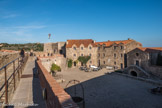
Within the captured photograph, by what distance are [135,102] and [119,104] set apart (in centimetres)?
241

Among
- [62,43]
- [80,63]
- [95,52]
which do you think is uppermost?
[62,43]

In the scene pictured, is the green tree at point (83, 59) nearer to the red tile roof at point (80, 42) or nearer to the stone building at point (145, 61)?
the red tile roof at point (80, 42)

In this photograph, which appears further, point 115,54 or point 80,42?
point 80,42

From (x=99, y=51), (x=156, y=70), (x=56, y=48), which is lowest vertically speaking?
(x=156, y=70)

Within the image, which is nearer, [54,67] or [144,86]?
[144,86]

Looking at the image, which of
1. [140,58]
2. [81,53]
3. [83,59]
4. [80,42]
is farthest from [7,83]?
[80,42]

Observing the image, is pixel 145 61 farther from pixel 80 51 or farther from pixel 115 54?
pixel 80 51

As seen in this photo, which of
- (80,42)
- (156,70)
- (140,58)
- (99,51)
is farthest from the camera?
(80,42)

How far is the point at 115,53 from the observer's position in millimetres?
38031

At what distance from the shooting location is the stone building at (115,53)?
3629 cm

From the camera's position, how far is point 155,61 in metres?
30.6

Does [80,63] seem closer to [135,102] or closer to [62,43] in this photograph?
[62,43]

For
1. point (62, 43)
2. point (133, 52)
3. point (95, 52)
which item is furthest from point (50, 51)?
point (133, 52)

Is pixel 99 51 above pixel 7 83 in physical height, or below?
above
